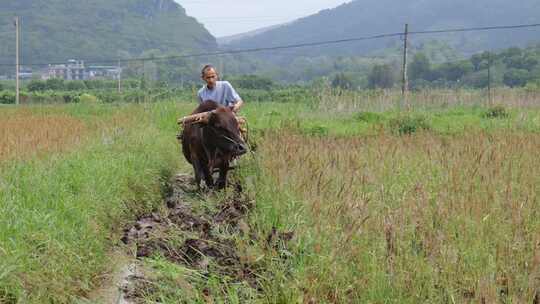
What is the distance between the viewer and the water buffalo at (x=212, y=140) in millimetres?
6801

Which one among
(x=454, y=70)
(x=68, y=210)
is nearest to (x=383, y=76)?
(x=454, y=70)

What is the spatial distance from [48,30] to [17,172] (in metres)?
95.4

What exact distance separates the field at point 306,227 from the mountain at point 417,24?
109073 mm

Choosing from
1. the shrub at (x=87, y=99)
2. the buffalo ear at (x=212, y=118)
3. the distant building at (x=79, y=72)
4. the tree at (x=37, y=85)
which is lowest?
the buffalo ear at (x=212, y=118)

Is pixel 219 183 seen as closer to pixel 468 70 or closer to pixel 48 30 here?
pixel 468 70

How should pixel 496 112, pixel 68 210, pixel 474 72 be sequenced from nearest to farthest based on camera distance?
1. pixel 68 210
2. pixel 496 112
3. pixel 474 72

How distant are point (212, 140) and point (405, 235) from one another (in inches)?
136

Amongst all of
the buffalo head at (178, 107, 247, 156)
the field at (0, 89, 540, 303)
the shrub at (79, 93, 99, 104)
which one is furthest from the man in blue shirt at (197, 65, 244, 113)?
the shrub at (79, 93, 99, 104)

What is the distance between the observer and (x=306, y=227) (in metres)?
4.33

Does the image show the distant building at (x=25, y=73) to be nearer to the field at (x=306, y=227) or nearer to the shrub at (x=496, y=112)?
the shrub at (x=496, y=112)

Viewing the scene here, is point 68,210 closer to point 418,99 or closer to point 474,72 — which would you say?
point 418,99

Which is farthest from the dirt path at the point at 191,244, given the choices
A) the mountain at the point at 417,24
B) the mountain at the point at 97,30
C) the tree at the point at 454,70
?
the mountain at the point at 417,24

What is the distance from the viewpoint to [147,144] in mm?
9562

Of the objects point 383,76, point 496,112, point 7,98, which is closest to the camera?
point 496,112
